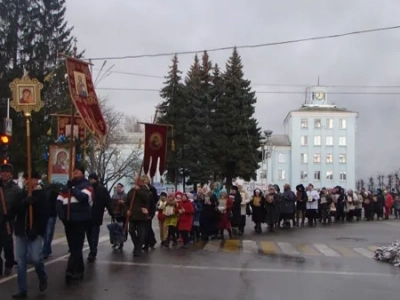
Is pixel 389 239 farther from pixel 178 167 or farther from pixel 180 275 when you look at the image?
pixel 178 167

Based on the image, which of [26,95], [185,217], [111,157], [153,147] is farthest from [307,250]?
[111,157]

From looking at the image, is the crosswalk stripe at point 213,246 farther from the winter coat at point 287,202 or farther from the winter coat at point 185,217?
the winter coat at point 287,202

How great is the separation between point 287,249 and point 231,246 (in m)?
1.50

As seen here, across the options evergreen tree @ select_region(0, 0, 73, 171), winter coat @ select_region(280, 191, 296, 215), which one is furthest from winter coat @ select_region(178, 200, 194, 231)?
evergreen tree @ select_region(0, 0, 73, 171)

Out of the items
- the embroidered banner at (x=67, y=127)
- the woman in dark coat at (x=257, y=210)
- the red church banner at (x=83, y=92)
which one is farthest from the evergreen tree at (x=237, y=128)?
the red church banner at (x=83, y=92)

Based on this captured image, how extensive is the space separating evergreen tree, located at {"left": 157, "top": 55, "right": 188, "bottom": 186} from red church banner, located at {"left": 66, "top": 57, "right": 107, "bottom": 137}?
4533 cm

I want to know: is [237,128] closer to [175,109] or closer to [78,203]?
[175,109]

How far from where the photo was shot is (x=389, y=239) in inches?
857

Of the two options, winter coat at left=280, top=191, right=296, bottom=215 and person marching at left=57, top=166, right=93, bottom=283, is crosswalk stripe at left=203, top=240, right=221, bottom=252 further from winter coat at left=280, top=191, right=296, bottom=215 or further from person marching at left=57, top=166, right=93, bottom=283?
winter coat at left=280, top=191, right=296, bottom=215

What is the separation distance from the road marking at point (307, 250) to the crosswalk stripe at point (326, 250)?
199mm

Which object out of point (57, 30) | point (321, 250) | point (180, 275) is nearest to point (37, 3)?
point (57, 30)

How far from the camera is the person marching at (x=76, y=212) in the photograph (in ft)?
34.0

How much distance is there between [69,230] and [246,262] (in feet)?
15.1

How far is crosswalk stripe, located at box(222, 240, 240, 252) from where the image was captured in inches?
654
